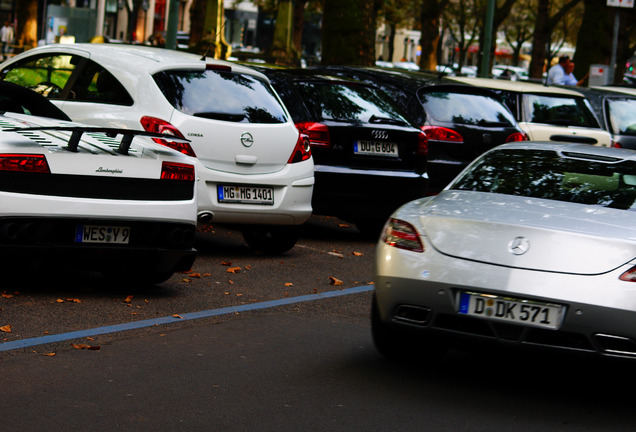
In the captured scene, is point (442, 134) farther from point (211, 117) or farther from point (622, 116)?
point (622, 116)

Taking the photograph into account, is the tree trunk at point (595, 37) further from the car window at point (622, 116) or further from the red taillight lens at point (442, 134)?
the red taillight lens at point (442, 134)

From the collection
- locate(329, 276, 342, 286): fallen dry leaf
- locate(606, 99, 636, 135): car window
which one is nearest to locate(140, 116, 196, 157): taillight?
locate(329, 276, 342, 286): fallen dry leaf

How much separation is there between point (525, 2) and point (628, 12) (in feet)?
155

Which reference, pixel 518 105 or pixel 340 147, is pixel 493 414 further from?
pixel 518 105

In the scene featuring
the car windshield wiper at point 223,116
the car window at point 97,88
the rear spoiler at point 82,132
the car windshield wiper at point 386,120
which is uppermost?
the car window at point 97,88

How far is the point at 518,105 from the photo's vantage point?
15.3m

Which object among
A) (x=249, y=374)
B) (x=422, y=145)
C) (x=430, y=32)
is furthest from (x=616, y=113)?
(x=430, y=32)

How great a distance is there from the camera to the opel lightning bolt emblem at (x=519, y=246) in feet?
19.0

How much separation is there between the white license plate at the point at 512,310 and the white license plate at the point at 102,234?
2.82m

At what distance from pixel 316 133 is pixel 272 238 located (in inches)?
51.2

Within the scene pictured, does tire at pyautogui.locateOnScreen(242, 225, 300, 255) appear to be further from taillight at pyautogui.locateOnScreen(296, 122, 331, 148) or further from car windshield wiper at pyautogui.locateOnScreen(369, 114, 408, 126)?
car windshield wiper at pyautogui.locateOnScreen(369, 114, 408, 126)

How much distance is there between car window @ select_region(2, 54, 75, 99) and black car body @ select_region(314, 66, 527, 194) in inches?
135

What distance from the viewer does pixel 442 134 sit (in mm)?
13000

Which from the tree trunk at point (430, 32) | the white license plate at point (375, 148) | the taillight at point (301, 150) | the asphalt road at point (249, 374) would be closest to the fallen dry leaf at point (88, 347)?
the asphalt road at point (249, 374)
